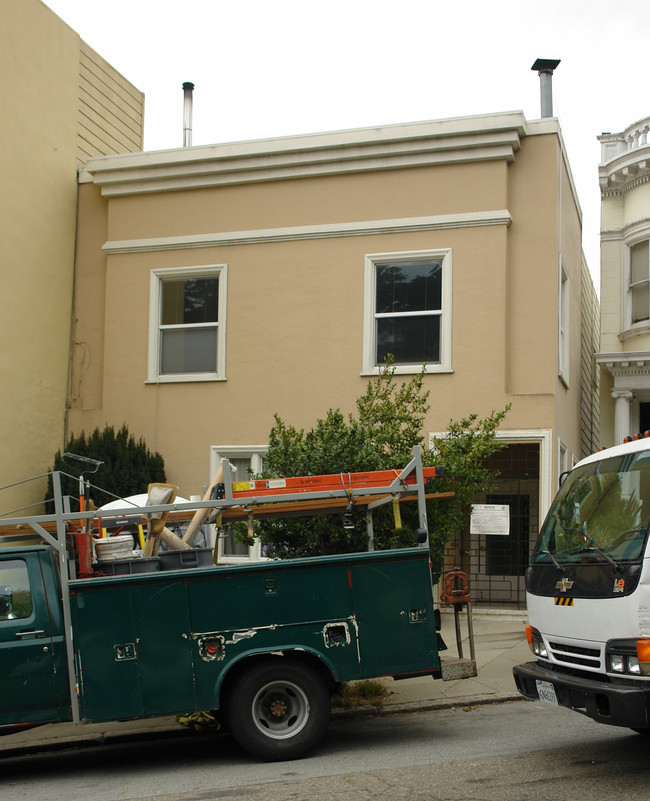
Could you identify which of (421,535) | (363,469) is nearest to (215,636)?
(421,535)

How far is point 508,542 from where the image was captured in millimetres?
15398

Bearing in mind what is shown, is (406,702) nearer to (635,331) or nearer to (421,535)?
(421,535)

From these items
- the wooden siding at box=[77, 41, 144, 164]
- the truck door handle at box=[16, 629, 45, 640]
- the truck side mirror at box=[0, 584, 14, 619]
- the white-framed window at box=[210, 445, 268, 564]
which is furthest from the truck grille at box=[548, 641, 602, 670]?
the wooden siding at box=[77, 41, 144, 164]

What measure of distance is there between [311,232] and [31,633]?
27.0 feet

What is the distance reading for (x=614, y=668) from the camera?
5969 mm

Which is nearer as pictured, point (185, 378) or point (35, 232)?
point (185, 378)

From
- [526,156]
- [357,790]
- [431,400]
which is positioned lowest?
[357,790]

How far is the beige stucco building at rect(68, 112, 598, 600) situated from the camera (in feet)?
42.5

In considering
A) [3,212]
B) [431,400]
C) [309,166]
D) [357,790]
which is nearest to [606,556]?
[357,790]

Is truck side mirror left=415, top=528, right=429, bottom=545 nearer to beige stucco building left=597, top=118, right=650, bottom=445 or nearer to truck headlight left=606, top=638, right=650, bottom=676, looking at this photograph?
truck headlight left=606, top=638, right=650, bottom=676

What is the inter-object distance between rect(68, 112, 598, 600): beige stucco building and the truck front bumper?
20.3 feet

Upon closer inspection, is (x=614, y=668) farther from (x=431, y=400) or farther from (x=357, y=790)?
(x=431, y=400)

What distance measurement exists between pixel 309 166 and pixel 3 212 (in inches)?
180

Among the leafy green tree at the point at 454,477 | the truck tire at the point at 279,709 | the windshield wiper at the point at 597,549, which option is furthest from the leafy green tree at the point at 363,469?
the windshield wiper at the point at 597,549
